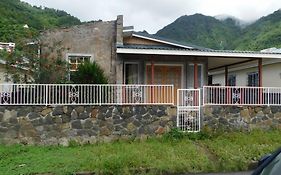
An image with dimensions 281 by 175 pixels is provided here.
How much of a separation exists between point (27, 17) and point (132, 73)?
745 inches

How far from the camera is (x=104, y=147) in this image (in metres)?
11.9

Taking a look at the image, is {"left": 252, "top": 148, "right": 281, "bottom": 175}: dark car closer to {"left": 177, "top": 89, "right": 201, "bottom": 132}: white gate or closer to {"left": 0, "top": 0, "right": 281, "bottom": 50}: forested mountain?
{"left": 177, "top": 89, "right": 201, "bottom": 132}: white gate

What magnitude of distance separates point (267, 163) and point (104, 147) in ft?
28.1

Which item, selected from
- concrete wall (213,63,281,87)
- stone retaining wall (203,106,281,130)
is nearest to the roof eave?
stone retaining wall (203,106,281,130)

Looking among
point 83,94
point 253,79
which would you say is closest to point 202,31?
point 253,79

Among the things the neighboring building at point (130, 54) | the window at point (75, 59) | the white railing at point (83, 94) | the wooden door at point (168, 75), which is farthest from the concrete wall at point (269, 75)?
the window at point (75, 59)

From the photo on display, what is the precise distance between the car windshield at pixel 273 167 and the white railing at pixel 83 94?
9707 mm

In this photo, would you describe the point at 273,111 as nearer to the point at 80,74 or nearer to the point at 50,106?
the point at 80,74

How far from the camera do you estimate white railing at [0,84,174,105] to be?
12508mm

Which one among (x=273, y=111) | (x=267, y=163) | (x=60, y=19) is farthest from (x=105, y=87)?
(x=60, y=19)

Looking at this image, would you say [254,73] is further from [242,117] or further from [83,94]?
[83,94]

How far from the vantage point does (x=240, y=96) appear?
14.7 meters

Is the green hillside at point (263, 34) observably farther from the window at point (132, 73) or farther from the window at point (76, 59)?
the window at point (76, 59)

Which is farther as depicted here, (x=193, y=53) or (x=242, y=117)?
(x=193, y=53)
